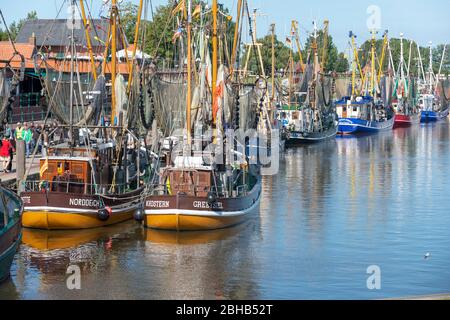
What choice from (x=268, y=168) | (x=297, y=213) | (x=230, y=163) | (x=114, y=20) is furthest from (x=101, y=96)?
(x=268, y=168)

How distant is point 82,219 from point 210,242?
5469 millimetres

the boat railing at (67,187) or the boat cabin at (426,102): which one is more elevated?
A: the boat cabin at (426,102)

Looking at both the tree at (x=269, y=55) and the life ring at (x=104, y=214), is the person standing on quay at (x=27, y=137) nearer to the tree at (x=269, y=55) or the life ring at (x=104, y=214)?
the life ring at (x=104, y=214)

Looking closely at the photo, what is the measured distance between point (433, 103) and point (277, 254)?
116372 millimetres

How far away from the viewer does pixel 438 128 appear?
12281 centimetres

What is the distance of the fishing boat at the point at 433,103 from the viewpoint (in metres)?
141

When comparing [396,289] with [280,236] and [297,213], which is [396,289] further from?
[297,213]

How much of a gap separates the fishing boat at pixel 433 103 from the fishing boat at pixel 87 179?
100064mm

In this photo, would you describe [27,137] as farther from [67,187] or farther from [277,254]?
[277,254]

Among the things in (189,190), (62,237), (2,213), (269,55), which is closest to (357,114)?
(269,55)

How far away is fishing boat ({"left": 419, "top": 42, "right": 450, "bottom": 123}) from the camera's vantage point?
14062 centimetres

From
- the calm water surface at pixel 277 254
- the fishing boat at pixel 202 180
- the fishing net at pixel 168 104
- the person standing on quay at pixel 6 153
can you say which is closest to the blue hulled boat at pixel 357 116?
the calm water surface at pixel 277 254

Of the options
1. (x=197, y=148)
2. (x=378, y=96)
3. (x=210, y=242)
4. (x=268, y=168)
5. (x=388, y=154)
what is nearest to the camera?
(x=210, y=242)

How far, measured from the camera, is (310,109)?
Answer: 9525 cm
